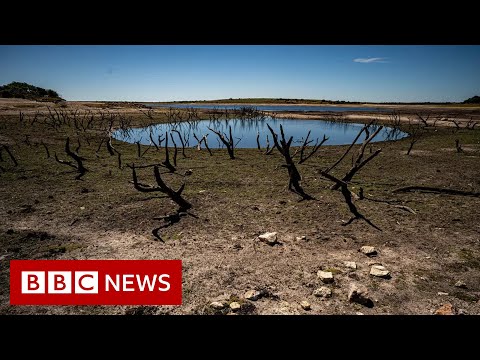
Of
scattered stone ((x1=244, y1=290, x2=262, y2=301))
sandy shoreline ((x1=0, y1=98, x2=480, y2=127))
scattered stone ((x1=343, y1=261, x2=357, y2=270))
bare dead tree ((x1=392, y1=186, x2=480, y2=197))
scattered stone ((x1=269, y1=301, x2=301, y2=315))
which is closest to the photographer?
scattered stone ((x1=269, y1=301, x2=301, y2=315))

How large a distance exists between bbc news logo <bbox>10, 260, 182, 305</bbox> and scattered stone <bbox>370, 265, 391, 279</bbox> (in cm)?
380

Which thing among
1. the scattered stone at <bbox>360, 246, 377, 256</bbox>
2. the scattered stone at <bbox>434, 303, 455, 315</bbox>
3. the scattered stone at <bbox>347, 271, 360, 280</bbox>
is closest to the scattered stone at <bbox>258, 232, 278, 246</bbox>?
the scattered stone at <bbox>347, 271, 360, 280</bbox>

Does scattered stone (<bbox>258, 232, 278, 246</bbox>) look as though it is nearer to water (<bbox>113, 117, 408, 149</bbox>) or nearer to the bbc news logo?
the bbc news logo

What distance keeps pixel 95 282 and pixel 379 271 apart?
5.60m

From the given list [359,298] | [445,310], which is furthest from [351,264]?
[445,310]

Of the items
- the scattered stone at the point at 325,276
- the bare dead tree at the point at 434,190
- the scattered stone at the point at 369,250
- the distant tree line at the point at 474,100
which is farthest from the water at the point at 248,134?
the distant tree line at the point at 474,100

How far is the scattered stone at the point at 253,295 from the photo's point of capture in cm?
476

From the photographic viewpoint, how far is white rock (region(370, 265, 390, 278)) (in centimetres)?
526

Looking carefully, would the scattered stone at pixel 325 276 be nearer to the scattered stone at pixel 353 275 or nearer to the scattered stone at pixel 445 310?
the scattered stone at pixel 353 275

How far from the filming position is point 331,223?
7836mm

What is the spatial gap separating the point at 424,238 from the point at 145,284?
6.74m

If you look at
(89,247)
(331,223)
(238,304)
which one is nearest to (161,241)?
(89,247)

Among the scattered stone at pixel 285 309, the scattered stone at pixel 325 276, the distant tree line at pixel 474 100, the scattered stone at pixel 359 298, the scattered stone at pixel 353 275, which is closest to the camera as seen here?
the scattered stone at pixel 285 309
